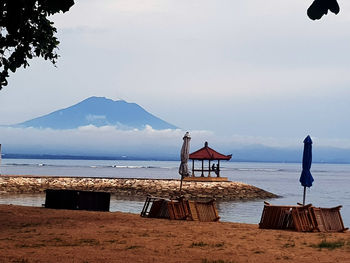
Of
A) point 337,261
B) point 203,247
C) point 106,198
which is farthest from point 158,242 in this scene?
point 106,198

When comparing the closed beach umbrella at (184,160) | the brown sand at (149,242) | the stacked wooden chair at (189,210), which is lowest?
the brown sand at (149,242)

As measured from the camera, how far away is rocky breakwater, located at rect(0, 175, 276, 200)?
52844 mm

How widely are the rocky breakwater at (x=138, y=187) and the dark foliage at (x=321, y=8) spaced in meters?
47.7

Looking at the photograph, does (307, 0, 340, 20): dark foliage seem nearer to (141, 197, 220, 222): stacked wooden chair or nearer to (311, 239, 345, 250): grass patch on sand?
(311, 239, 345, 250): grass patch on sand

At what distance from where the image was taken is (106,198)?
25297mm

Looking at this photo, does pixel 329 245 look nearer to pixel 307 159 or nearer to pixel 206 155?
pixel 307 159

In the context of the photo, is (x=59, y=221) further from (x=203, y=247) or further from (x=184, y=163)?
(x=184, y=163)

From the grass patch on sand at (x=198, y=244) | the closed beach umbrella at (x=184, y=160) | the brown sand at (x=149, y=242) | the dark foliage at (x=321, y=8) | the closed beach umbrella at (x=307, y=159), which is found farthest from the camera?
the closed beach umbrella at (x=184, y=160)

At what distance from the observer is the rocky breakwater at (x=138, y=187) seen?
5284 centimetres

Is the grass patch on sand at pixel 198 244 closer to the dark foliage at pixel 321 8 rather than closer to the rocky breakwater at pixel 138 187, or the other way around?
the dark foliage at pixel 321 8

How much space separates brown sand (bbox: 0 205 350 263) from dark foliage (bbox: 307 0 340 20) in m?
8.83

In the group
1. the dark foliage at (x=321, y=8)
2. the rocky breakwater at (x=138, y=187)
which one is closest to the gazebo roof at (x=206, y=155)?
the rocky breakwater at (x=138, y=187)

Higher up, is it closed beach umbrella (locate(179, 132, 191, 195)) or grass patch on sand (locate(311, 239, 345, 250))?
closed beach umbrella (locate(179, 132, 191, 195))

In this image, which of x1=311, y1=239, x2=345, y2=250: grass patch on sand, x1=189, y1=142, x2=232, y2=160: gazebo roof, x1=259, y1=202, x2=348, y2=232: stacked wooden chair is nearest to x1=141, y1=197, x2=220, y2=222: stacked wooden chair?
x1=259, y1=202, x2=348, y2=232: stacked wooden chair
